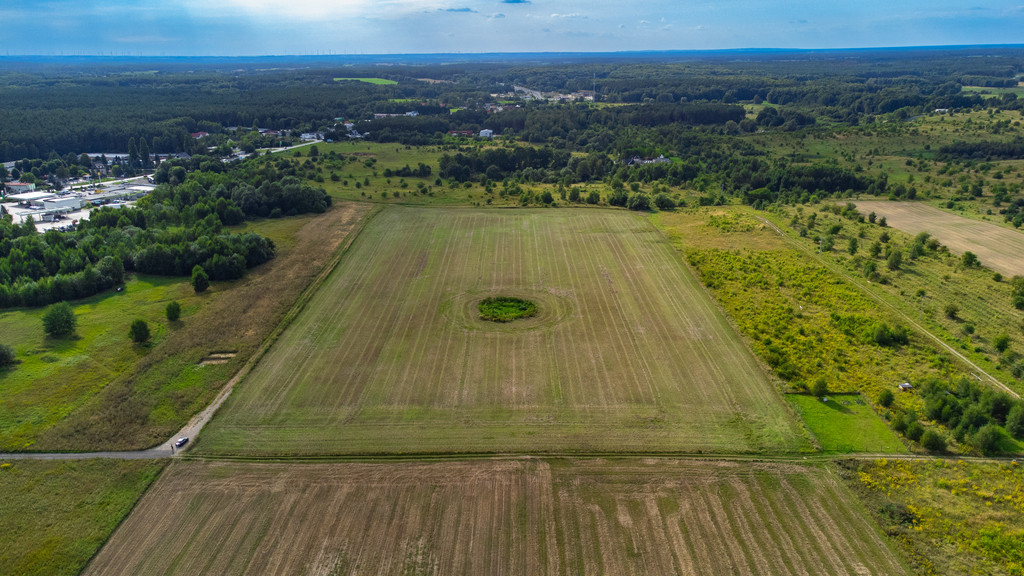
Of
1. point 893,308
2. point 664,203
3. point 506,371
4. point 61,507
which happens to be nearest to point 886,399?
point 893,308

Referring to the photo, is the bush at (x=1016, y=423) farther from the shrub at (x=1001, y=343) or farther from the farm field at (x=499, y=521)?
the farm field at (x=499, y=521)

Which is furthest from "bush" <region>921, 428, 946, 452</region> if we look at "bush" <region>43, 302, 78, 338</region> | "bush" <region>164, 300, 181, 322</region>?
"bush" <region>43, 302, 78, 338</region>

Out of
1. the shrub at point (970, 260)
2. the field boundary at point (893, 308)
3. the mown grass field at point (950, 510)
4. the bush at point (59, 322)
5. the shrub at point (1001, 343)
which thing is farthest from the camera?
the shrub at point (970, 260)

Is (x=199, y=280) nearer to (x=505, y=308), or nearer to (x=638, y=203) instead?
(x=505, y=308)

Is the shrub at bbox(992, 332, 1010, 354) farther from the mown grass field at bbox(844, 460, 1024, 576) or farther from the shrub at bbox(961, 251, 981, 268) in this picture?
the shrub at bbox(961, 251, 981, 268)

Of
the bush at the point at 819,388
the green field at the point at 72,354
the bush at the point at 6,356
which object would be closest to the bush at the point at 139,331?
the green field at the point at 72,354

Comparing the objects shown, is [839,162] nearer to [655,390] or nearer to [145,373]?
[655,390]
